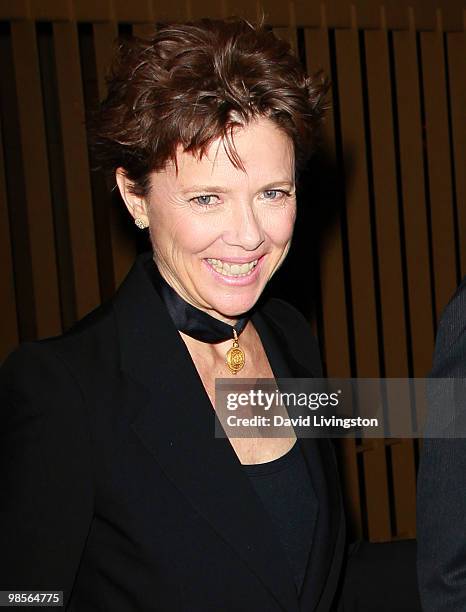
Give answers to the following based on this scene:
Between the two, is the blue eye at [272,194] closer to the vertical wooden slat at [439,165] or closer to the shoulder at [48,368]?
the shoulder at [48,368]

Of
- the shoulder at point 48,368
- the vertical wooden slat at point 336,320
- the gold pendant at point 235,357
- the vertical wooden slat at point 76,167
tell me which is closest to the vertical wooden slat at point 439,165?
the vertical wooden slat at point 336,320

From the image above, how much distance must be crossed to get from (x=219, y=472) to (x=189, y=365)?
20 cm

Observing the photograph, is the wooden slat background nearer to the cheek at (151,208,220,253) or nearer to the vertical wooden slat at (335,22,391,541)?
the vertical wooden slat at (335,22,391,541)

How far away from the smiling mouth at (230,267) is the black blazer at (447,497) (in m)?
0.44

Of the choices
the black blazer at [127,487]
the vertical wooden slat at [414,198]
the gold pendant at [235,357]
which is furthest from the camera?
the vertical wooden slat at [414,198]

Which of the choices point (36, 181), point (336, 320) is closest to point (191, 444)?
point (36, 181)

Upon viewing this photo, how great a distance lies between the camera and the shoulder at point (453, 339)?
3.58 ft

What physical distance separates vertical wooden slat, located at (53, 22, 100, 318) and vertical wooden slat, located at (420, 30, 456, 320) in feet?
5.93

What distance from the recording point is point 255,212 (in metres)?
1.39

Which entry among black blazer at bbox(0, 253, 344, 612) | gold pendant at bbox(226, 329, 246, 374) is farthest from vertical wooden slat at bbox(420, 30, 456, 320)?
black blazer at bbox(0, 253, 344, 612)

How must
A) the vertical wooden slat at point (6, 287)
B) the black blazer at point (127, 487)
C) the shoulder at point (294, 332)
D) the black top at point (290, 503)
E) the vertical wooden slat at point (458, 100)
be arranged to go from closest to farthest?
1. the black blazer at point (127, 487)
2. the black top at point (290, 503)
3. the shoulder at point (294, 332)
4. the vertical wooden slat at point (6, 287)
5. the vertical wooden slat at point (458, 100)

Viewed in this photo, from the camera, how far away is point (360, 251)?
155 inches

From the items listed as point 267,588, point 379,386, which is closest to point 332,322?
point 379,386

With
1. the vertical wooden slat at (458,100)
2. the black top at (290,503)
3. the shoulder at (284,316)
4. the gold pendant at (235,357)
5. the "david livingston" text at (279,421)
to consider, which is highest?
the vertical wooden slat at (458,100)
